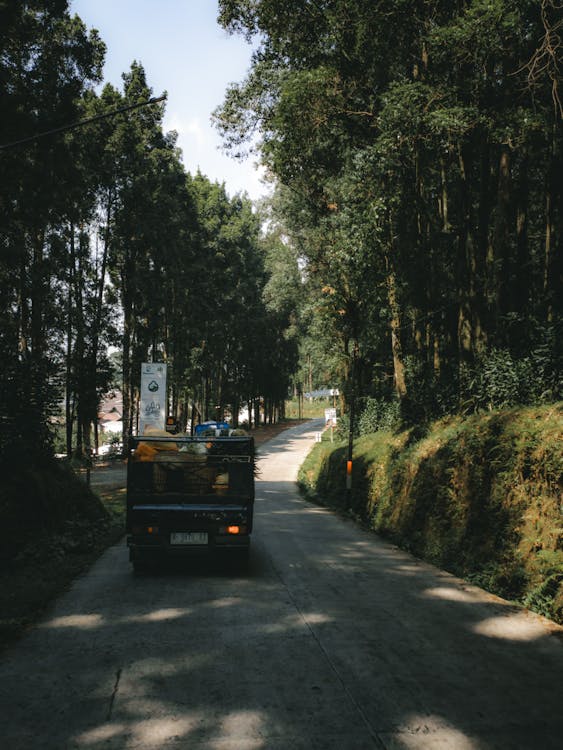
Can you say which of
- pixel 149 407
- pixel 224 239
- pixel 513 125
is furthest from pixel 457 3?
pixel 224 239

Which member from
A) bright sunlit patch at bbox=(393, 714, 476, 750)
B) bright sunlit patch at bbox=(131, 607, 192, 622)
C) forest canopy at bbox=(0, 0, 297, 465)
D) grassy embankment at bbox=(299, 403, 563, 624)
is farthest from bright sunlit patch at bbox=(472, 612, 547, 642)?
forest canopy at bbox=(0, 0, 297, 465)

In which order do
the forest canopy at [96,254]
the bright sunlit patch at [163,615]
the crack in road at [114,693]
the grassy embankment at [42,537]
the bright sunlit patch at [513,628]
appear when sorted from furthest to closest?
the forest canopy at [96,254]
the grassy embankment at [42,537]
the bright sunlit patch at [163,615]
the bright sunlit patch at [513,628]
the crack in road at [114,693]

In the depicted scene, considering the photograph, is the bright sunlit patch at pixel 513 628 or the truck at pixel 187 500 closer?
the bright sunlit patch at pixel 513 628

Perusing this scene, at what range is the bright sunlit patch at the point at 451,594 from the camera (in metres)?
7.23

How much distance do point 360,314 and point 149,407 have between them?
385 inches

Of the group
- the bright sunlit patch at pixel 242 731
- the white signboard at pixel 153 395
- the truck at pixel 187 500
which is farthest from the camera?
the white signboard at pixel 153 395

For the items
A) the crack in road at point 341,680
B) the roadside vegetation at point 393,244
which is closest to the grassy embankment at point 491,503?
the roadside vegetation at point 393,244

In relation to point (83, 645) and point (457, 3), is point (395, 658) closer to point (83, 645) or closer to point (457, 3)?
point (83, 645)

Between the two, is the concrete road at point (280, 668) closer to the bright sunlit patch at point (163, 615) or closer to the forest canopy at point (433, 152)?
the bright sunlit patch at point (163, 615)

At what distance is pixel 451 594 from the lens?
24.6ft

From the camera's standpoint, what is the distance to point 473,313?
13.7m

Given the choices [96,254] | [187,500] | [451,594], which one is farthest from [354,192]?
[96,254]

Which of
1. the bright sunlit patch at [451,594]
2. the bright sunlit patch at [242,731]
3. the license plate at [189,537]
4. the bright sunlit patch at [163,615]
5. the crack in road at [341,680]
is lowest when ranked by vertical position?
the bright sunlit patch at [451,594]

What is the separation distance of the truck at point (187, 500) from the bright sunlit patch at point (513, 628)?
3.54 metres
